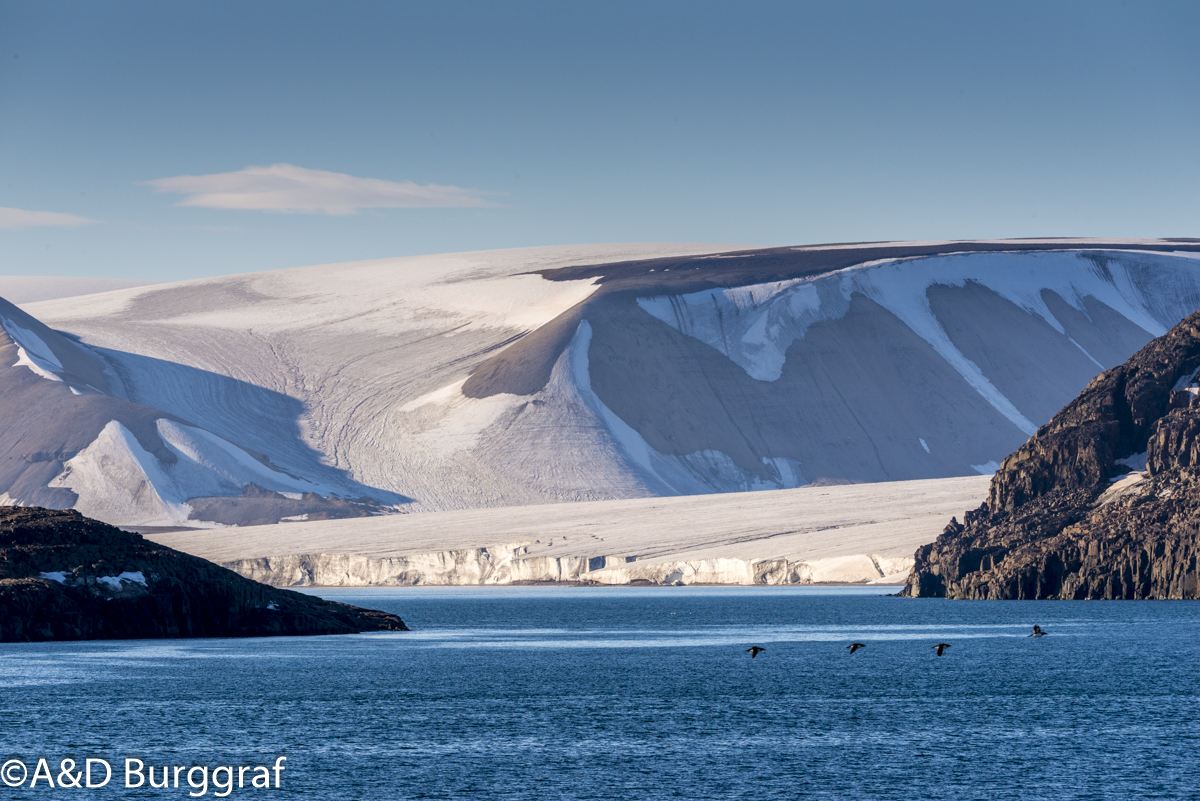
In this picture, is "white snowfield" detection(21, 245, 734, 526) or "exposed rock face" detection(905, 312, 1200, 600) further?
"white snowfield" detection(21, 245, 734, 526)

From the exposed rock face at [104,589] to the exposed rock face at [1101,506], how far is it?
39972 millimetres

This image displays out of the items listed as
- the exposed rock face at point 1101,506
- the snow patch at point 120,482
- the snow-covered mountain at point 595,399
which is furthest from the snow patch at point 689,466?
the exposed rock face at point 1101,506

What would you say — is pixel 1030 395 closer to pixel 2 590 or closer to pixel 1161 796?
pixel 2 590

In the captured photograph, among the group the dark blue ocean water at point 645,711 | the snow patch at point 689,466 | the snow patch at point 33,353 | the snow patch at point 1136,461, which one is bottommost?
the dark blue ocean water at point 645,711

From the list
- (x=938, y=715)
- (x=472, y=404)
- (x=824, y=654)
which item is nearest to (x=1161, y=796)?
(x=938, y=715)

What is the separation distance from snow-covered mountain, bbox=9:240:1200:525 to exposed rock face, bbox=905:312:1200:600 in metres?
71.8

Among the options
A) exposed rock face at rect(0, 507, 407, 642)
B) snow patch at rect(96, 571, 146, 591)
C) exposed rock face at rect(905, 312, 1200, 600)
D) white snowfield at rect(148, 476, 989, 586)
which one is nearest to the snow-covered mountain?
white snowfield at rect(148, 476, 989, 586)

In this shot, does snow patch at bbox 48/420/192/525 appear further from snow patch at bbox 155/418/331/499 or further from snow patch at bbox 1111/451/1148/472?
snow patch at bbox 1111/451/1148/472

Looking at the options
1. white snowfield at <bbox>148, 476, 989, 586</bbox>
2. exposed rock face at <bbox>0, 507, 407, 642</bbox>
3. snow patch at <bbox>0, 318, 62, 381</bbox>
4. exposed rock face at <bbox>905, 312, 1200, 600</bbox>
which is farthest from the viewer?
snow patch at <bbox>0, 318, 62, 381</bbox>

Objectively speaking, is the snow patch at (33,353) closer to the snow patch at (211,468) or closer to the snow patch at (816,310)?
the snow patch at (211,468)

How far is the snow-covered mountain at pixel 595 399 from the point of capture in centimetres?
16225

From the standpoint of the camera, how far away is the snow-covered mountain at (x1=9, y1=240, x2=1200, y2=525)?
162m

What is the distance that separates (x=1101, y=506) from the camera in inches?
3305

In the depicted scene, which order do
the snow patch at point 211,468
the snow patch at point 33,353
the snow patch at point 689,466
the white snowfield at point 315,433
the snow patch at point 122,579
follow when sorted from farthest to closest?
the snow patch at point 33,353 < the snow patch at point 689,466 < the snow patch at point 211,468 < the white snowfield at point 315,433 < the snow patch at point 122,579
